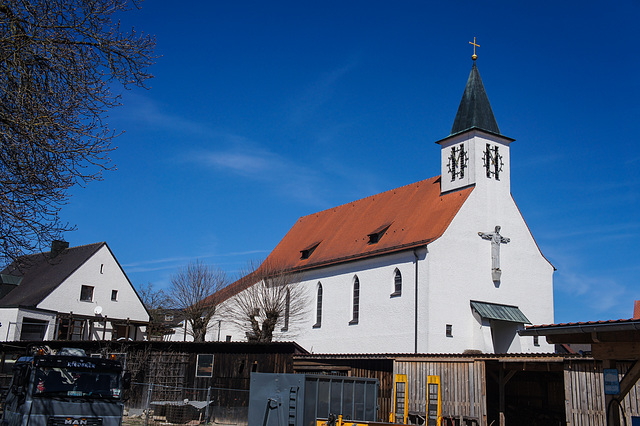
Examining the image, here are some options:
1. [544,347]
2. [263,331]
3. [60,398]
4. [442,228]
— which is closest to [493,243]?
[442,228]

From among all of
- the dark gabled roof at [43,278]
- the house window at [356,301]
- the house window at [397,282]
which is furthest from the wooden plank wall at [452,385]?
the dark gabled roof at [43,278]

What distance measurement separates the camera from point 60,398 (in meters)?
12.8

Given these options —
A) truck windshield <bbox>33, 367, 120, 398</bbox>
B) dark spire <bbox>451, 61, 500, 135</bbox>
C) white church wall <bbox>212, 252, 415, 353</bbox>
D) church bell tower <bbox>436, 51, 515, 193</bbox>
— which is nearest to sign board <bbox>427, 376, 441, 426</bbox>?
white church wall <bbox>212, 252, 415, 353</bbox>

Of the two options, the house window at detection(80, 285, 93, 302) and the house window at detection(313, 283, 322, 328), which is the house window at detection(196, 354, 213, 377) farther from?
the house window at detection(80, 285, 93, 302)

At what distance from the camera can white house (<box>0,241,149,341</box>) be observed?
3788 cm

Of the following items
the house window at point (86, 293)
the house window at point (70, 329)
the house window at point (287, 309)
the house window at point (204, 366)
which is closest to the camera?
the house window at point (204, 366)

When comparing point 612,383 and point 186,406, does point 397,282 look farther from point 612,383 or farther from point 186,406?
point 612,383

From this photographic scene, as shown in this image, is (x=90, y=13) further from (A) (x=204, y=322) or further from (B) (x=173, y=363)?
(A) (x=204, y=322)

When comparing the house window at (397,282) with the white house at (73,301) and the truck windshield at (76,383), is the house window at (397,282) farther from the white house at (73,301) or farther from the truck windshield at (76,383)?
the truck windshield at (76,383)

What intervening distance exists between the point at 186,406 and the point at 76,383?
11.4 metres

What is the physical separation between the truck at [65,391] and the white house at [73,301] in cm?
2542

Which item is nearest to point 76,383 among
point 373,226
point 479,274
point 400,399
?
point 400,399

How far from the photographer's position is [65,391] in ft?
42.5

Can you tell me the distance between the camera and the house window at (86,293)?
40.4 m
